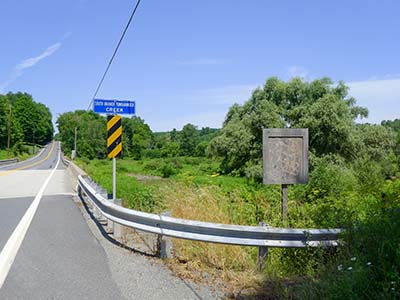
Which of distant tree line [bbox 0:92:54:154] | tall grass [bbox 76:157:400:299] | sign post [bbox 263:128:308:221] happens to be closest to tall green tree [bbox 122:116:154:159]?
distant tree line [bbox 0:92:54:154]

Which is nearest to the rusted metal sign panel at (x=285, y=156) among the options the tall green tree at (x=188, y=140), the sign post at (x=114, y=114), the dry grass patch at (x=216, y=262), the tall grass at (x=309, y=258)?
the tall grass at (x=309, y=258)

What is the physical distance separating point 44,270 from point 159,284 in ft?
5.71

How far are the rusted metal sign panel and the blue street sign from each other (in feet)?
13.1

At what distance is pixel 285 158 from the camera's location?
22.4 ft

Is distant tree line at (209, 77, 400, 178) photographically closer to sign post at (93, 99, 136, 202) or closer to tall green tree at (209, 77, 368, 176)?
tall green tree at (209, 77, 368, 176)

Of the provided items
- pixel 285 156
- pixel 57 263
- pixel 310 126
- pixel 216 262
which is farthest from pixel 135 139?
pixel 216 262

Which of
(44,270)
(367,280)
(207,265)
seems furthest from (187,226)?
(367,280)

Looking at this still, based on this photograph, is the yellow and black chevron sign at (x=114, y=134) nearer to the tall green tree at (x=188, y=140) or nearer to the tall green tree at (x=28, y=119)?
the tall green tree at (x=28, y=119)

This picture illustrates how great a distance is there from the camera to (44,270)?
5.19 meters

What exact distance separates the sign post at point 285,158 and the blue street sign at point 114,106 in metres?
3.99

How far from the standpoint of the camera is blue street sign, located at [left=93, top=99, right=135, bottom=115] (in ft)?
30.8

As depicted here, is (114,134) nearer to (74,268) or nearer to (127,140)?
(74,268)

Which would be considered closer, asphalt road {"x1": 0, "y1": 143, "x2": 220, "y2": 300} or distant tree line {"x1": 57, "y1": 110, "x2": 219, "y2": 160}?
asphalt road {"x1": 0, "y1": 143, "x2": 220, "y2": 300}

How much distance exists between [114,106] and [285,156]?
464 centimetres
